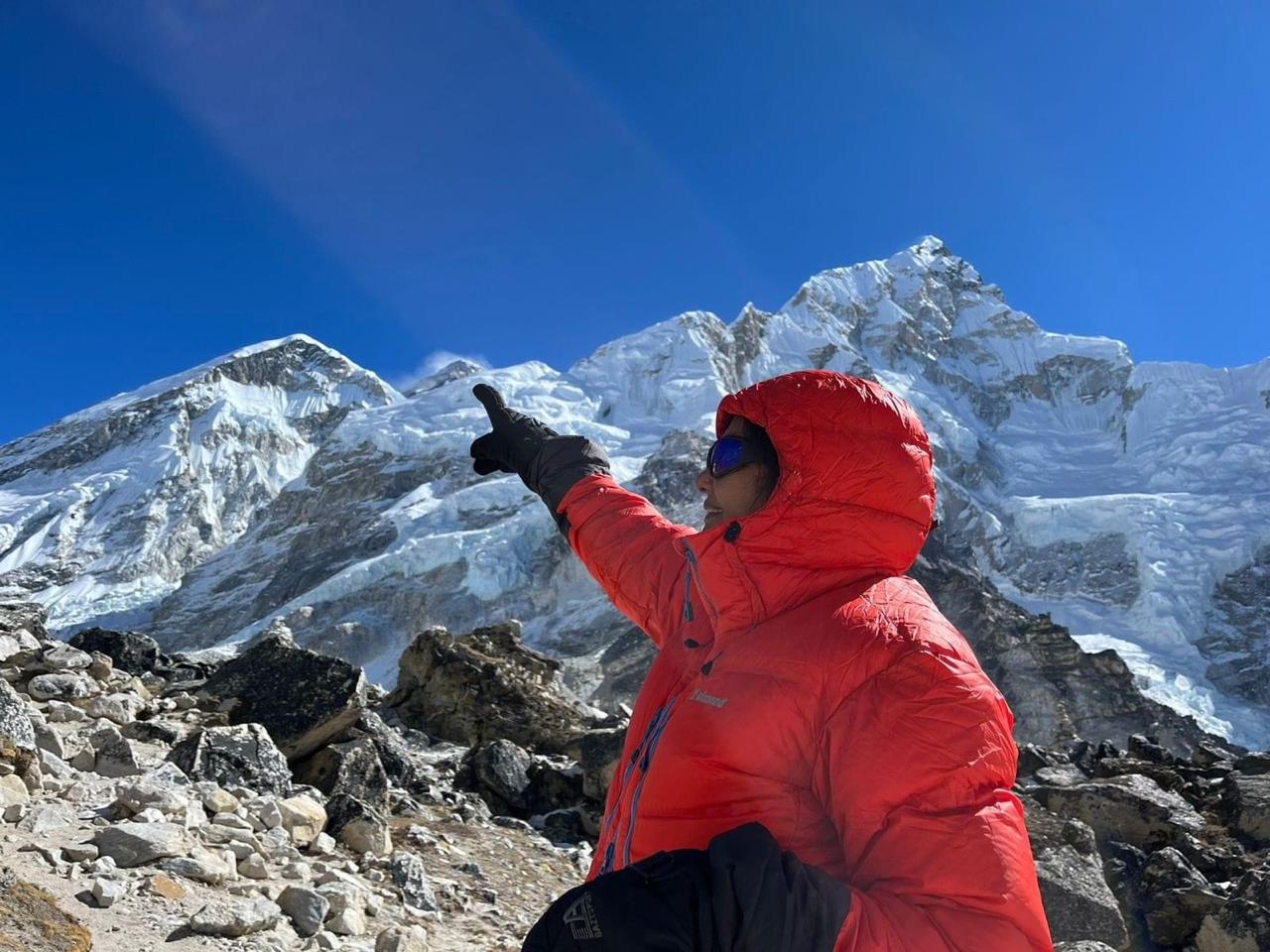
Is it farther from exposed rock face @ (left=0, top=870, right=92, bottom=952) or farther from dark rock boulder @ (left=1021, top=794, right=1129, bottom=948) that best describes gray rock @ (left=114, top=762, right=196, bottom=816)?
dark rock boulder @ (left=1021, top=794, right=1129, bottom=948)

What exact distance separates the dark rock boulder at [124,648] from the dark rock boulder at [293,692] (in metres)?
2.88

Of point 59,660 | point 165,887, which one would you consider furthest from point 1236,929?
point 59,660

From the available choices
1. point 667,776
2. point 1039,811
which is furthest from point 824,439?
point 1039,811

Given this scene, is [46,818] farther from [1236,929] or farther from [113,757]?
[1236,929]

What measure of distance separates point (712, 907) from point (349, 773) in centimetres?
408

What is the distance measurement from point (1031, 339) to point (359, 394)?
Result: 12151cm

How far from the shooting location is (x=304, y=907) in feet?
9.87

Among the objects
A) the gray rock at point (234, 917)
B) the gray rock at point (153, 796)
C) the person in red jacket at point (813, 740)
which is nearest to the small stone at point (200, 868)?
the gray rock at point (234, 917)

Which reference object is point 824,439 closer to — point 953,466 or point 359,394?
point 953,466

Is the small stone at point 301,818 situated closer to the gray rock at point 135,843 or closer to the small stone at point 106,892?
the gray rock at point 135,843

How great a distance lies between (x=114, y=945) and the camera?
2527 mm

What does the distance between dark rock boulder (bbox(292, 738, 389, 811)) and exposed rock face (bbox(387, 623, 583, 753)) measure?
448 centimetres

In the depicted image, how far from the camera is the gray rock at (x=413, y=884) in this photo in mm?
3730

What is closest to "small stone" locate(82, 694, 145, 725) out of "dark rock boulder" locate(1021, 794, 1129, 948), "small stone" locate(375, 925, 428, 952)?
"small stone" locate(375, 925, 428, 952)
